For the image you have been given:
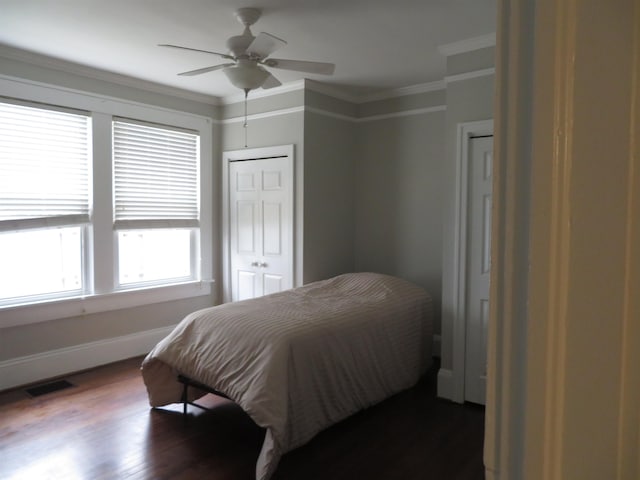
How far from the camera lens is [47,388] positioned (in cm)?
363

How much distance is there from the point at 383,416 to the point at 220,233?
2.81m

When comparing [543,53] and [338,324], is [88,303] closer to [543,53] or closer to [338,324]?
[338,324]

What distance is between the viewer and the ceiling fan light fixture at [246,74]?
110 inches

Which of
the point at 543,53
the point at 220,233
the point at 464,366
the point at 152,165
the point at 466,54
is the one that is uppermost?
the point at 466,54

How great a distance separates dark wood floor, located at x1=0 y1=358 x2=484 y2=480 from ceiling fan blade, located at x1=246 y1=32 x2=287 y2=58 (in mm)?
2365

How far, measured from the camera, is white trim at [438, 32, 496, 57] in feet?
10.4

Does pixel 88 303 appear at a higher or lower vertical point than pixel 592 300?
lower

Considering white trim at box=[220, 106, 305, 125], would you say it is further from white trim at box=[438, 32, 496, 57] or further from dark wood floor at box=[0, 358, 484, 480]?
dark wood floor at box=[0, 358, 484, 480]

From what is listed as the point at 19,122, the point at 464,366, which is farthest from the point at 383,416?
the point at 19,122

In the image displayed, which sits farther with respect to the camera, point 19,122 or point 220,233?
point 220,233

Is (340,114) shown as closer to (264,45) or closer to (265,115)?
(265,115)

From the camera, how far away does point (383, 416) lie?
3219 millimetres

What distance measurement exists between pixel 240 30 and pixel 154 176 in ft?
6.49

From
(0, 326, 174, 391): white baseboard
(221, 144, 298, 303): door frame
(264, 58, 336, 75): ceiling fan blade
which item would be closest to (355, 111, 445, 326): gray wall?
(221, 144, 298, 303): door frame
